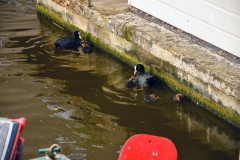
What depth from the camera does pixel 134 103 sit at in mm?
8641

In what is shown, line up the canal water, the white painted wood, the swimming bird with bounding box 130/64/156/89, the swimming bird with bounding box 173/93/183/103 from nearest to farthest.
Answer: the canal water → the white painted wood → the swimming bird with bounding box 173/93/183/103 → the swimming bird with bounding box 130/64/156/89

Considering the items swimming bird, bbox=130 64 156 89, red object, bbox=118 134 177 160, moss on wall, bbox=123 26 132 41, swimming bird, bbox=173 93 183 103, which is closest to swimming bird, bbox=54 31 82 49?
moss on wall, bbox=123 26 132 41

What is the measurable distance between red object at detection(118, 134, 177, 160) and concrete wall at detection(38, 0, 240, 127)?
2381mm

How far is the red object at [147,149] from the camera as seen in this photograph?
5633 mm

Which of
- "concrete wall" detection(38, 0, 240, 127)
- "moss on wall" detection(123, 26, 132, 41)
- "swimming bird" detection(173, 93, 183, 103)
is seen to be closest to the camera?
"concrete wall" detection(38, 0, 240, 127)

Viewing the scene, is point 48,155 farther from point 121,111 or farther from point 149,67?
point 149,67

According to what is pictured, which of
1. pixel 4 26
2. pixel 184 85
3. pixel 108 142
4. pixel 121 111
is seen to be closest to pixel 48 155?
pixel 108 142

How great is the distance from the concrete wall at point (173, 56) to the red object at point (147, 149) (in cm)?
238

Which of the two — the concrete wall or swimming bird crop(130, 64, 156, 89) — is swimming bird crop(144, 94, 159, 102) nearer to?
swimming bird crop(130, 64, 156, 89)

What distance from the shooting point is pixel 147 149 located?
5637mm

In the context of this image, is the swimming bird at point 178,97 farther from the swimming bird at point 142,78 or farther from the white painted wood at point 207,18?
the white painted wood at point 207,18

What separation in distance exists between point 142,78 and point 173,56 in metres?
0.61

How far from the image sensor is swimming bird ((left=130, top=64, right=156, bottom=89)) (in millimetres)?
8977

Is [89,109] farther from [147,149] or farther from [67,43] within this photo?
[147,149]
